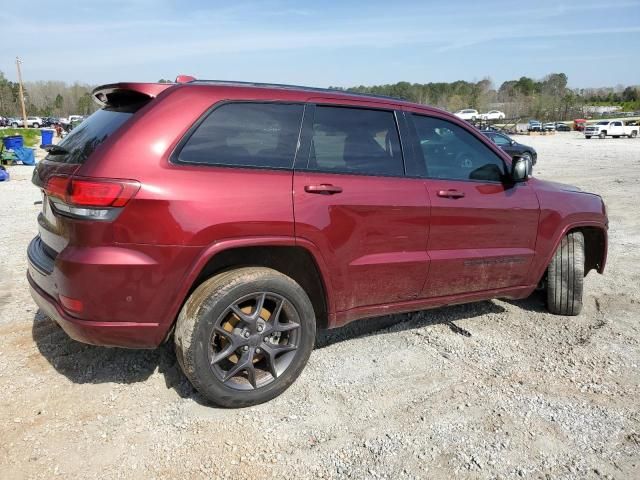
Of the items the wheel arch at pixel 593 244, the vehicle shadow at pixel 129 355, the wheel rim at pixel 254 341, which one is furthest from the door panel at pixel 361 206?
the wheel arch at pixel 593 244

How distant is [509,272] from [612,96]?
435 ft

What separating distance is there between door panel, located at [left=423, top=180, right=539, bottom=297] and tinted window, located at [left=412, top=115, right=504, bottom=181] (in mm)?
99

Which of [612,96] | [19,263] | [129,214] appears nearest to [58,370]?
[129,214]

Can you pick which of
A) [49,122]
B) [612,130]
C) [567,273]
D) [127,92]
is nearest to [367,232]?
[127,92]

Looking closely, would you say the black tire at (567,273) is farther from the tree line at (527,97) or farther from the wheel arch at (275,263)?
the tree line at (527,97)

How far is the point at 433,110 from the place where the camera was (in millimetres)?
3814

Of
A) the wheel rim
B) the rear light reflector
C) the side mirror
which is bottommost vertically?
the wheel rim

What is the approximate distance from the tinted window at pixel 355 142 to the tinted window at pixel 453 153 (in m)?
0.26

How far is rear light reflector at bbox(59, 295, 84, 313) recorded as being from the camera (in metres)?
2.70

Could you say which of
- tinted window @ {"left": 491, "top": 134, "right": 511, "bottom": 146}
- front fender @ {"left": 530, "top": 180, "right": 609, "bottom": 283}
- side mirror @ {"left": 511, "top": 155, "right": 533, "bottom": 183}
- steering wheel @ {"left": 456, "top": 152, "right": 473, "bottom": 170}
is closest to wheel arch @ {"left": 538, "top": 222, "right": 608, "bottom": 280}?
front fender @ {"left": 530, "top": 180, "right": 609, "bottom": 283}

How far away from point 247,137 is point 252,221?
0.53m

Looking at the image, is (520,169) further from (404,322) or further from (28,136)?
(28,136)

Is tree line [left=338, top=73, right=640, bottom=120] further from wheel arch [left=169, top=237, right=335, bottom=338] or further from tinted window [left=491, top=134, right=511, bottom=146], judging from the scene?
wheel arch [left=169, top=237, right=335, bottom=338]

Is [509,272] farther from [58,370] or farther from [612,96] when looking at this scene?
[612,96]
